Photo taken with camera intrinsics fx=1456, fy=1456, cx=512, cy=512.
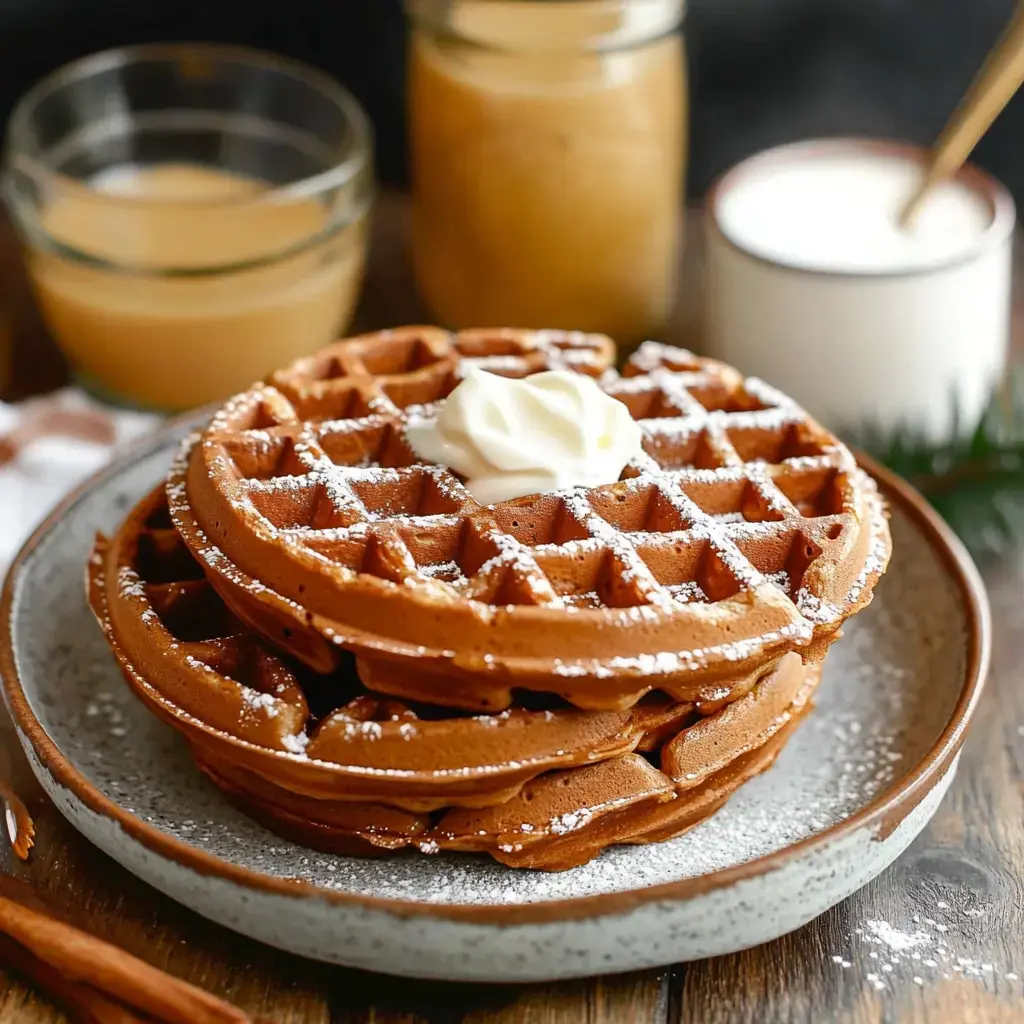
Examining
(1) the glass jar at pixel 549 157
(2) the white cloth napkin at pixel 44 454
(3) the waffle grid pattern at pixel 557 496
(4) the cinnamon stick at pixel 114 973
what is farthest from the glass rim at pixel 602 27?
(4) the cinnamon stick at pixel 114 973

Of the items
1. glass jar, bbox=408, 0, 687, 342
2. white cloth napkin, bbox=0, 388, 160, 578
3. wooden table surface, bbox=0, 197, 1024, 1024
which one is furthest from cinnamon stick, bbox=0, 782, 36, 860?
glass jar, bbox=408, 0, 687, 342

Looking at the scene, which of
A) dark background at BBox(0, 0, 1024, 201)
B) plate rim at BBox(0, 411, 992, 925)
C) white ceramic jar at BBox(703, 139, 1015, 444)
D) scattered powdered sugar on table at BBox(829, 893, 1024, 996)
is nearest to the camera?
plate rim at BBox(0, 411, 992, 925)

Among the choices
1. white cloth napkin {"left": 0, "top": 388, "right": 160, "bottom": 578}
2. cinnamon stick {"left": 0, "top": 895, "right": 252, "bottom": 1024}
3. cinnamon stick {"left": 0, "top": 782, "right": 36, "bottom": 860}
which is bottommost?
white cloth napkin {"left": 0, "top": 388, "right": 160, "bottom": 578}

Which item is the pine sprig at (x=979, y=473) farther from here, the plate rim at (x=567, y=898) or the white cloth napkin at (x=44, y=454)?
the white cloth napkin at (x=44, y=454)

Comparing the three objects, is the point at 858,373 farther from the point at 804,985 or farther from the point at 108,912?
the point at 108,912

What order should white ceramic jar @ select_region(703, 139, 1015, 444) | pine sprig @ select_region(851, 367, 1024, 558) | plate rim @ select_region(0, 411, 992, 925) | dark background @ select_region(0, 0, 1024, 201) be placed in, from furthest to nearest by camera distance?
dark background @ select_region(0, 0, 1024, 201)
white ceramic jar @ select_region(703, 139, 1015, 444)
pine sprig @ select_region(851, 367, 1024, 558)
plate rim @ select_region(0, 411, 992, 925)

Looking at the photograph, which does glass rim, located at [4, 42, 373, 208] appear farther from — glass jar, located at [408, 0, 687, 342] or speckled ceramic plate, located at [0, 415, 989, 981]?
speckled ceramic plate, located at [0, 415, 989, 981]
